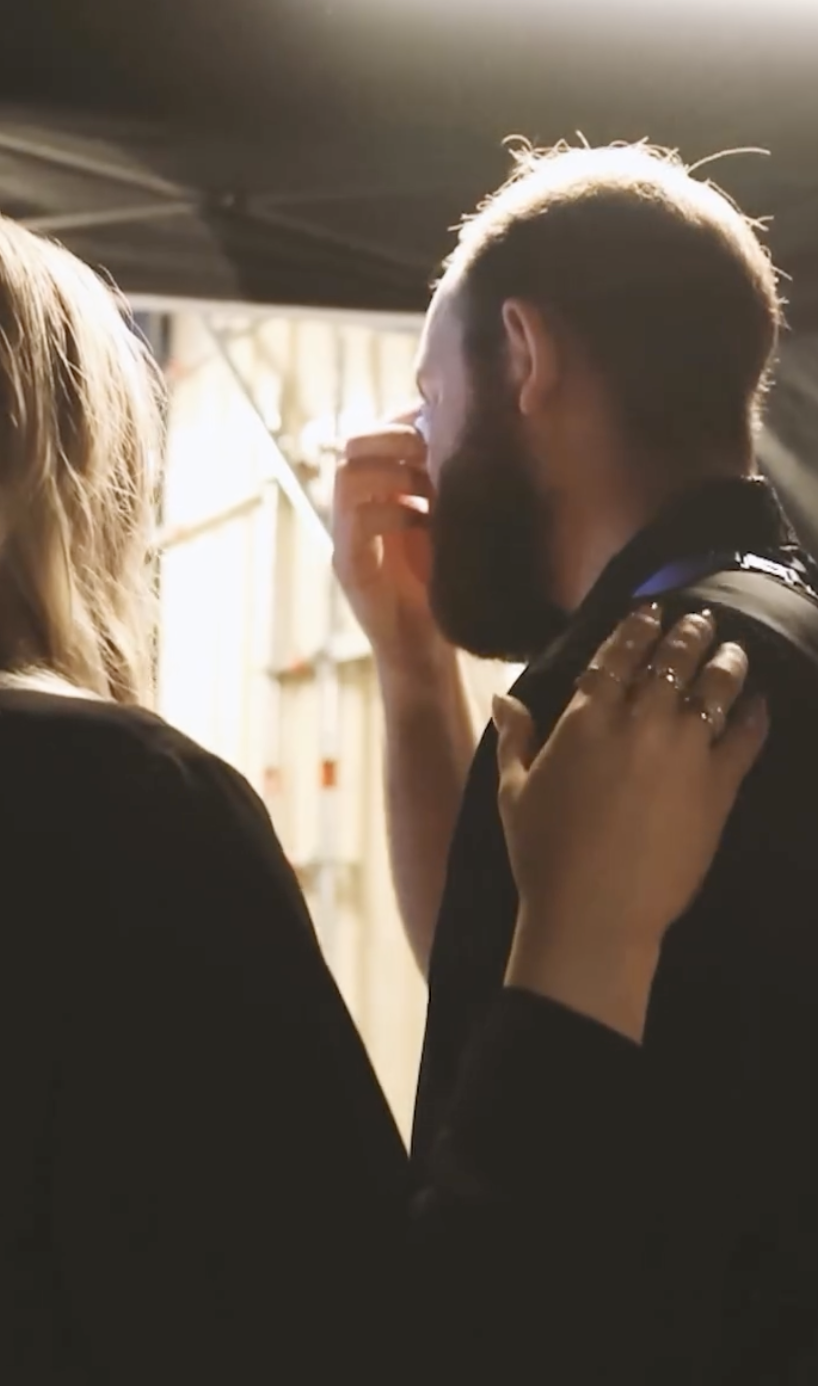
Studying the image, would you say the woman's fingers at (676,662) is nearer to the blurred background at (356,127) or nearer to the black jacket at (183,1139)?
the black jacket at (183,1139)

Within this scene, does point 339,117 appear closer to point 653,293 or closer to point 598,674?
point 653,293

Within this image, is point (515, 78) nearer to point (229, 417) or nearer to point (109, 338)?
point (109, 338)

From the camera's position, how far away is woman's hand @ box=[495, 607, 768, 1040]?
24.2 inches

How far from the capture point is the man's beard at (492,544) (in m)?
1.06

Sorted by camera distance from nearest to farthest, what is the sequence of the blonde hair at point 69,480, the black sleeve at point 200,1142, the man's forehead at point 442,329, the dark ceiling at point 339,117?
the black sleeve at point 200,1142 → the blonde hair at point 69,480 → the man's forehead at point 442,329 → the dark ceiling at point 339,117

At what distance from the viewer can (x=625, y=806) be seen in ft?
2.09

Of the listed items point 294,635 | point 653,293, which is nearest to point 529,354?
point 653,293

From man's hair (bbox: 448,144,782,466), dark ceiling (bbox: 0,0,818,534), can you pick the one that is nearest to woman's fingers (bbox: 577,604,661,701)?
man's hair (bbox: 448,144,782,466)

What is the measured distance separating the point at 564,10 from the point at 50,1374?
1.10 m

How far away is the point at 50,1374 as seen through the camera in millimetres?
539

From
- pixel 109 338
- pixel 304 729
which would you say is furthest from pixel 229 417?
pixel 109 338

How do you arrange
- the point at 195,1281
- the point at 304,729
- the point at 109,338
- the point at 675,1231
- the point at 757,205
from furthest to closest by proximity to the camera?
1. the point at 304,729
2. the point at 757,205
3. the point at 109,338
4. the point at 675,1231
5. the point at 195,1281

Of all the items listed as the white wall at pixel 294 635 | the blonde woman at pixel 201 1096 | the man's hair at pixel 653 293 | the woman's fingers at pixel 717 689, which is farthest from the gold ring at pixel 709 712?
the white wall at pixel 294 635

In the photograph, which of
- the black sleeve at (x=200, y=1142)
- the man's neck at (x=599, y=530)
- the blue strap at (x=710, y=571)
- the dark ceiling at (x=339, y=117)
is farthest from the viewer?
the dark ceiling at (x=339, y=117)
